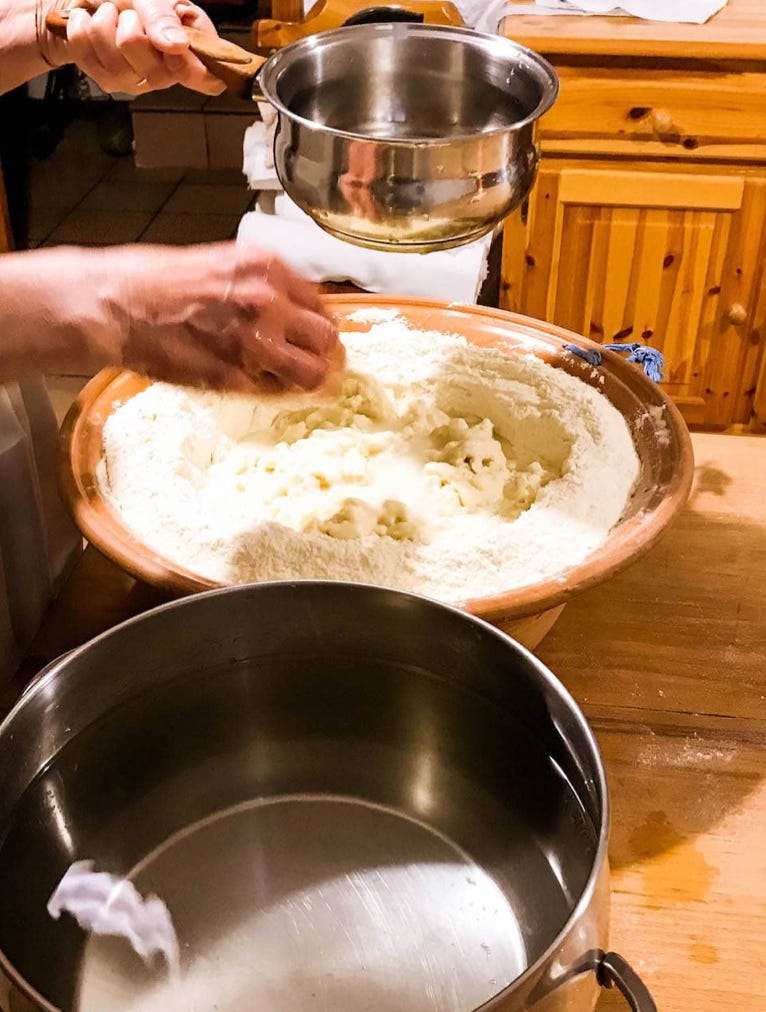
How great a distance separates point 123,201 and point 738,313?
1908mm

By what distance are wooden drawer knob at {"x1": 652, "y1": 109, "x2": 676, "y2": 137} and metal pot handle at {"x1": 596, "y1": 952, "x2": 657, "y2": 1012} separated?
1.61m

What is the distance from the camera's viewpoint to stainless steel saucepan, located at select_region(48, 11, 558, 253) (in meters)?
0.69

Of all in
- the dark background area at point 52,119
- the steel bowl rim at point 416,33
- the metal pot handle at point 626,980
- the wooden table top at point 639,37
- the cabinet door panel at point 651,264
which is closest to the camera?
the metal pot handle at point 626,980

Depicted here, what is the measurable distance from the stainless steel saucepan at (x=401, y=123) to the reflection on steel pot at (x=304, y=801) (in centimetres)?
29

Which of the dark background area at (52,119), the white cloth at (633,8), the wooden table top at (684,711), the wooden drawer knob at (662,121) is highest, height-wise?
the white cloth at (633,8)

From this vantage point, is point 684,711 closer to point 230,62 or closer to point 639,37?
point 230,62

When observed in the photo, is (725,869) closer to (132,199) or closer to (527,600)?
(527,600)

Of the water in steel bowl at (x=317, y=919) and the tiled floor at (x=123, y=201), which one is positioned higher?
the water in steel bowl at (x=317, y=919)

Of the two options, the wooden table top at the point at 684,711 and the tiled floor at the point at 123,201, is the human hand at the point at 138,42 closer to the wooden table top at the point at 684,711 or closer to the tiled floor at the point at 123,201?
the wooden table top at the point at 684,711

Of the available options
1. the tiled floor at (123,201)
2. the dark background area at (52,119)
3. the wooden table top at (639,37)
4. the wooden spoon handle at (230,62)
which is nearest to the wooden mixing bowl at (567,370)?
the wooden spoon handle at (230,62)

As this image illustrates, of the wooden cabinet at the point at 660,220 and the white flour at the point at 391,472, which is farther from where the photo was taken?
the wooden cabinet at the point at 660,220

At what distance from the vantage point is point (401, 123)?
0.84 meters

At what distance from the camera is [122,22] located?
0.87 m

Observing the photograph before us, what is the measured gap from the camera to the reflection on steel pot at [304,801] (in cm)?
49
